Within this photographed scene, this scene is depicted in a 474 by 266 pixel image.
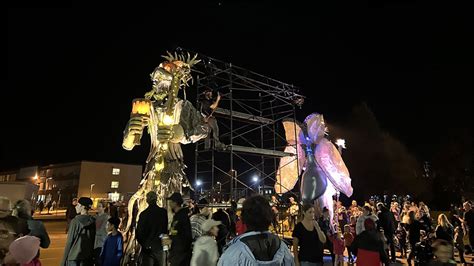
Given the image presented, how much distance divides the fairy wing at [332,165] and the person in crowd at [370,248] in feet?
30.3

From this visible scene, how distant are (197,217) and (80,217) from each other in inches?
70.4

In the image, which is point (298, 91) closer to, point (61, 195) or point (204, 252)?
point (204, 252)

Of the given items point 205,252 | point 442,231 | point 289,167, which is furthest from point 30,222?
point 289,167

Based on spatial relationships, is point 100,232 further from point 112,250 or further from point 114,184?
point 114,184

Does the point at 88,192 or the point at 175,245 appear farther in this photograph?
the point at 88,192

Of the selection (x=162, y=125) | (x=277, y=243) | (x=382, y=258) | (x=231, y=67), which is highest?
(x=231, y=67)

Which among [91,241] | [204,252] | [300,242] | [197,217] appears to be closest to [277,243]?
[204,252]

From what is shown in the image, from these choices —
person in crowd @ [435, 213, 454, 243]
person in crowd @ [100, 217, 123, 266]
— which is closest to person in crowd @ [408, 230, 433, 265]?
person in crowd @ [435, 213, 454, 243]

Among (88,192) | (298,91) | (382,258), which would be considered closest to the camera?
(382,258)

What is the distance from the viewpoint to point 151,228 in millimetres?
4602

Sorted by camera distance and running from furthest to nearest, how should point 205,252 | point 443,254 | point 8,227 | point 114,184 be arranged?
point 114,184, point 205,252, point 443,254, point 8,227

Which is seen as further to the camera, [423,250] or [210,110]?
[210,110]

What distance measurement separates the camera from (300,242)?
14.3 ft

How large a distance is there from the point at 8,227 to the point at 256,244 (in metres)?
2.14
